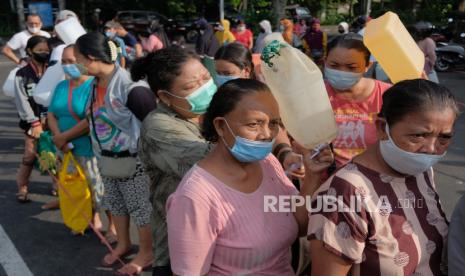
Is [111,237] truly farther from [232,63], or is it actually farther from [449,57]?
[449,57]

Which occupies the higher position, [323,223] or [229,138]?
[229,138]

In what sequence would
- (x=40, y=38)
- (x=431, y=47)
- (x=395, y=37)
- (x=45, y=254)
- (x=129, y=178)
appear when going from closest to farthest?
1. (x=395, y=37)
2. (x=129, y=178)
3. (x=45, y=254)
4. (x=40, y=38)
5. (x=431, y=47)

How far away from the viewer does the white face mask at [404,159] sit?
1532mm

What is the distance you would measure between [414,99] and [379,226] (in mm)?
408

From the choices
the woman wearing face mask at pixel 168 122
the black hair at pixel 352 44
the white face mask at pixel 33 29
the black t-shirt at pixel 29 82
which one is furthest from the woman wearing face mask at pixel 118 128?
the white face mask at pixel 33 29

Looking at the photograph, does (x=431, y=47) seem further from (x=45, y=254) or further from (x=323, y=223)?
(x=323, y=223)

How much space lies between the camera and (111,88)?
3018mm

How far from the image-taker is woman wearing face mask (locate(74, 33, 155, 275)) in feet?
9.80

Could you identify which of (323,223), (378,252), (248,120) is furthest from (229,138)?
(378,252)

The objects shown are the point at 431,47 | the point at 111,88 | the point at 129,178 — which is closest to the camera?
the point at 111,88

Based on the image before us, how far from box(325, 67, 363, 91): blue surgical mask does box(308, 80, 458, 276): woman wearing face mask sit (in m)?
0.88

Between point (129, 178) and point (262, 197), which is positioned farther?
point (129, 178)

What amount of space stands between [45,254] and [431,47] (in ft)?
21.3

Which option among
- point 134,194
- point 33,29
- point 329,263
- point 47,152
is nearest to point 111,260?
point 134,194
